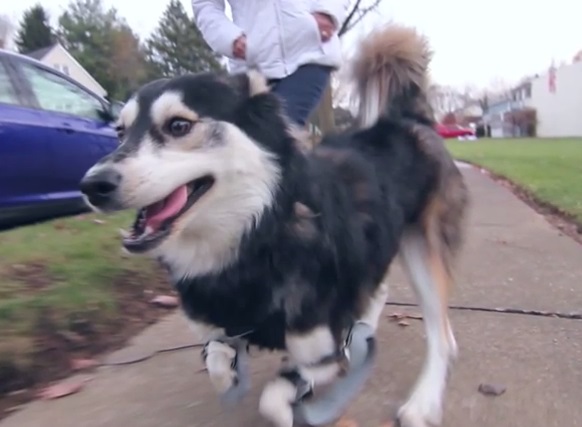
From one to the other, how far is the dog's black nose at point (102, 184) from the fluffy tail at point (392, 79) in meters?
1.73

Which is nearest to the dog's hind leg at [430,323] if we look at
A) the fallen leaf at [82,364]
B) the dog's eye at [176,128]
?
the dog's eye at [176,128]

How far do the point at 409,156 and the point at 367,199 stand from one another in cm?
60

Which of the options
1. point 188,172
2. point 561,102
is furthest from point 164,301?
point 561,102

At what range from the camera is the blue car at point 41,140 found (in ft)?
19.7

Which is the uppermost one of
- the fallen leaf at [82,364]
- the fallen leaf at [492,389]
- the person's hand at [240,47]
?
the person's hand at [240,47]

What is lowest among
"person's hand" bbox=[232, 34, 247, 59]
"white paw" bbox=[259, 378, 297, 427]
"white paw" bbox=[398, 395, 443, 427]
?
"white paw" bbox=[398, 395, 443, 427]

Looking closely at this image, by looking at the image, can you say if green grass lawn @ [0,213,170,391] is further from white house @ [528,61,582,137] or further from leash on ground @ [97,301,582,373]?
white house @ [528,61,582,137]

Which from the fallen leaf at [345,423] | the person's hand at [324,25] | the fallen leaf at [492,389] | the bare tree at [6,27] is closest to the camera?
the fallen leaf at [345,423]

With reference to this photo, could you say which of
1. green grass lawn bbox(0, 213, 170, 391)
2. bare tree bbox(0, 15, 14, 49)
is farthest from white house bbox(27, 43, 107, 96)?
green grass lawn bbox(0, 213, 170, 391)

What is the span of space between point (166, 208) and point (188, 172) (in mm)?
144

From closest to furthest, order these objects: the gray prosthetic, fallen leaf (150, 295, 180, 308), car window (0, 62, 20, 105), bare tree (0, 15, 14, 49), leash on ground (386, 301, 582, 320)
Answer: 1. the gray prosthetic
2. leash on ground (386, 301, 582, 320)
3. fallen leaf (150, 295, 180, 308)
4. car window (0, 62, 20, 105)
5. bare tree (0, 15, 14, 49)

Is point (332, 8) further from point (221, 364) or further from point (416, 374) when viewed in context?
point (221, 364)

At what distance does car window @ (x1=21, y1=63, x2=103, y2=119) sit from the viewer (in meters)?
6.69

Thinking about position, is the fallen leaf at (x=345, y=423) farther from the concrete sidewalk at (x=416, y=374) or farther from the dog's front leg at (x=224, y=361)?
the dog's front leg at (x=224, y=361)
